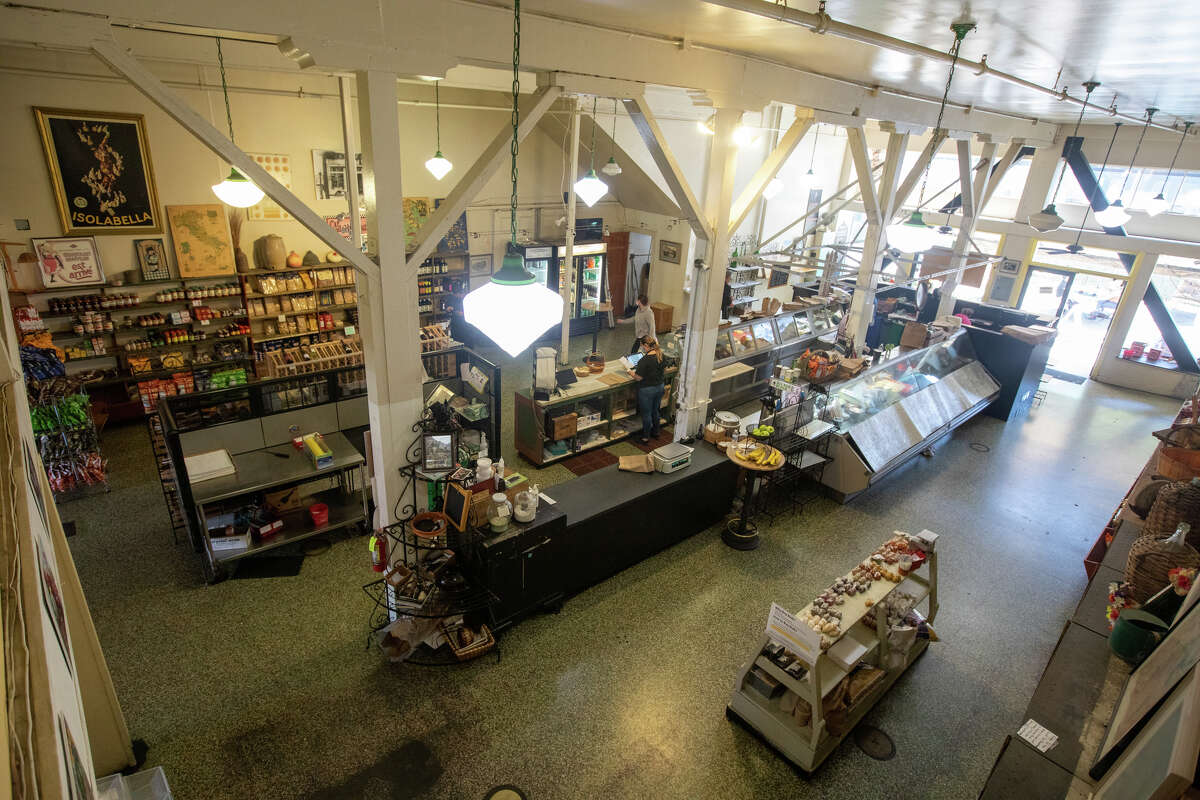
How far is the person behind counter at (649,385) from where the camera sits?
855 cm

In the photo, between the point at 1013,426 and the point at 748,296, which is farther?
the point at 748,296

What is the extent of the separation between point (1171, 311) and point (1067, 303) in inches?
65.7

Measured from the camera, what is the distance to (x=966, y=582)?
254 inches

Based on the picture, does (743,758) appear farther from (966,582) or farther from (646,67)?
(646,67)

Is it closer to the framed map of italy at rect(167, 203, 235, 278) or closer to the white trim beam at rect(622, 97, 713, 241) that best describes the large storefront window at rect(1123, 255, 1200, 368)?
the white trim beam at rect(622, 97, 713, 241)

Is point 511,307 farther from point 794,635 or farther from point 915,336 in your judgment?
point 915,336

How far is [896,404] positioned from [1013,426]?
320 cm

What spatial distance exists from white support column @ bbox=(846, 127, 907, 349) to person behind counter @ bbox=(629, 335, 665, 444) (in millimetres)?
3136

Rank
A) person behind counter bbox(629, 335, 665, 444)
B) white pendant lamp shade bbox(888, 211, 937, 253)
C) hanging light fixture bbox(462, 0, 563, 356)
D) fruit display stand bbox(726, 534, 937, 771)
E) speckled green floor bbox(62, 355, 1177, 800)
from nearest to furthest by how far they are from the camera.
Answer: hanging light fixture bbox(462, 0, 563, 356) → fruit display stand bbox(726, 534, 937, 771) → speckled green floor bbox(62, 355, 1177, 800) → white pendant lamp shade bbox(888, 211, 937, 253) → person behind counter bbox(629, 335, 665, 444)

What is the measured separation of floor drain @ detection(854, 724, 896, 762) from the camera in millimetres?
4564

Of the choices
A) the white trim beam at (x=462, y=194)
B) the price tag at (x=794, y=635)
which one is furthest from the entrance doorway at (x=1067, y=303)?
the white trim beam at (x=462, y=194)

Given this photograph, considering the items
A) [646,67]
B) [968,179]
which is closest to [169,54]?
[646,67]

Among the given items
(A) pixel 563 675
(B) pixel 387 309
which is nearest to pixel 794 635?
(A) pixel 563 675

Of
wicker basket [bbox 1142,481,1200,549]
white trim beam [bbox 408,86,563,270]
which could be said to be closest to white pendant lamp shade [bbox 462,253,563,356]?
white trim beam [bbox 408,86,563,270]
